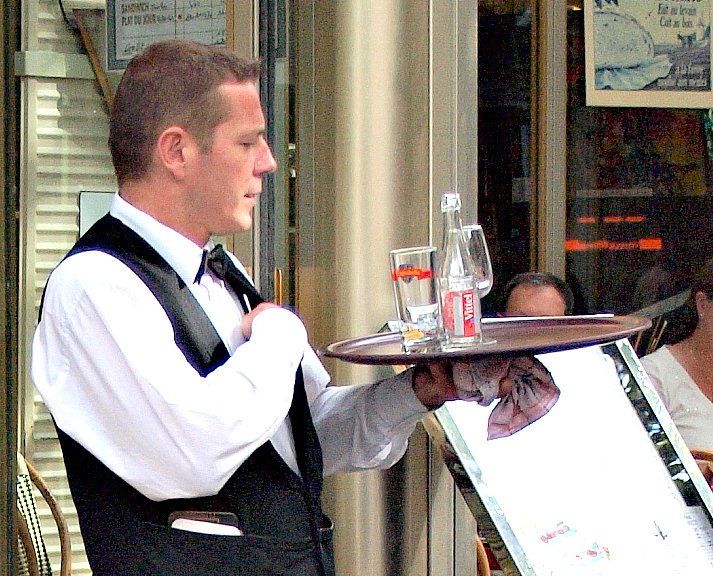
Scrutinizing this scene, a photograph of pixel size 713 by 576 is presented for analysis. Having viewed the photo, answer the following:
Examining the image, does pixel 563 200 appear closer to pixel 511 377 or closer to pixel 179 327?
pixel 511 377

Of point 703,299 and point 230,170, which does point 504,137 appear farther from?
point 230,170

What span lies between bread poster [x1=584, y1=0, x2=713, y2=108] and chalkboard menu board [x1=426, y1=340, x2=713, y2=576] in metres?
1.49

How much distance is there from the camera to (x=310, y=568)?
6.78 ft

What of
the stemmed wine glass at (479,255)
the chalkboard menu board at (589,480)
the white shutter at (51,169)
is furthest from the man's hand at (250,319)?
the white shutter at (51,169)

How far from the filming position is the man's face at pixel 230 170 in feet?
6.89

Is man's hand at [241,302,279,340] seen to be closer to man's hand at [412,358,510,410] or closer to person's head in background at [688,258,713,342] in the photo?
man's hand at [412,358,510,410]

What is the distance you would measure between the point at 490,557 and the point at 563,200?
1.21 metres

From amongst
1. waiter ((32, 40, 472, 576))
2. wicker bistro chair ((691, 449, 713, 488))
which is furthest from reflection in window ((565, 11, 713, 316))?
waiter ((32, 40, 472, 576))

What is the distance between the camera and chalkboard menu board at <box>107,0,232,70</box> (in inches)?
137

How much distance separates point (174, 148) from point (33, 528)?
6.90 feet

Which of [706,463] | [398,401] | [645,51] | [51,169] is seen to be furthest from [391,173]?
[645,51]

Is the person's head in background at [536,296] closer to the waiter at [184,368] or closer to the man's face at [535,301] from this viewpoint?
the man's face at [535,301]

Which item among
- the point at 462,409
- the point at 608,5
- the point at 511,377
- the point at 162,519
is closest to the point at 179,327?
the point at 162,519

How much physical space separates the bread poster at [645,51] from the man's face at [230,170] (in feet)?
7.06
